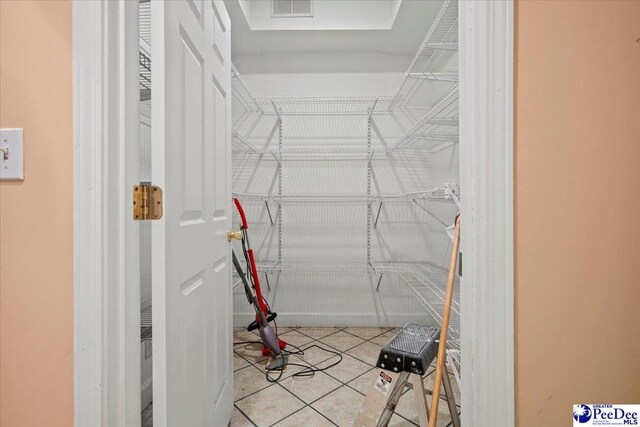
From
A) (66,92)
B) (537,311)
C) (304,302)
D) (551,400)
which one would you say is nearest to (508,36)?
(537,311)

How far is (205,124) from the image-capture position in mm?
1062

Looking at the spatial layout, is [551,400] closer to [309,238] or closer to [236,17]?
[309,238]

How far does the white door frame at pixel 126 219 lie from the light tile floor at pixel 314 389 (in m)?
0.89

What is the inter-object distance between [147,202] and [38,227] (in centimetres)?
22

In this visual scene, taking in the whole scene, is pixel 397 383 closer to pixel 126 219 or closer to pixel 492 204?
pixel 492 204

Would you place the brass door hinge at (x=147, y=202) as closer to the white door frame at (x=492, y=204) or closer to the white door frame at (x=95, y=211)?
the white door frame at (x=95, y=211)

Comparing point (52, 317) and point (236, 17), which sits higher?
point (236, 17)

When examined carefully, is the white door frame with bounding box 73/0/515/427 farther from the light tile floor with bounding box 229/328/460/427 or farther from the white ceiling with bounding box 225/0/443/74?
the white ceiling with bounding box 225/0/443/74

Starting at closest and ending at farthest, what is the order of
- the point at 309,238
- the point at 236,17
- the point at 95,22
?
1. the point at 95,22
2. the point at 236,17
3. the point at 309,238

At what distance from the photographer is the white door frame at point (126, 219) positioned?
2.11 ft

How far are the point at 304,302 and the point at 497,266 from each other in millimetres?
2118

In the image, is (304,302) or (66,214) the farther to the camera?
(304,302)

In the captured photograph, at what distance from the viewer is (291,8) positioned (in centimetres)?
226

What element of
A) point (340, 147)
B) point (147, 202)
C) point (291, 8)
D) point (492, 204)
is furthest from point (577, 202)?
point (291, 8)
